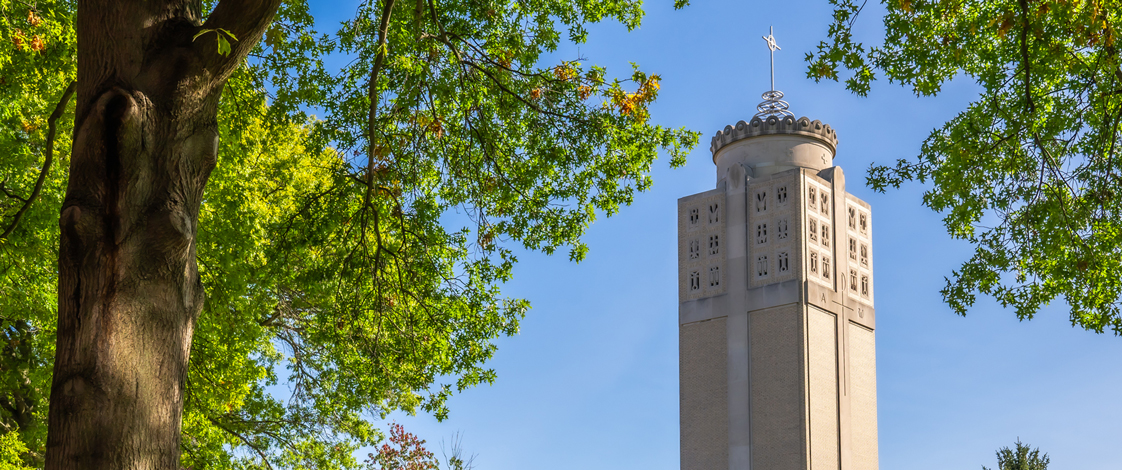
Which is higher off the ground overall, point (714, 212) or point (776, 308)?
point (714, 212)

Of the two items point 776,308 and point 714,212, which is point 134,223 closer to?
point 776,308

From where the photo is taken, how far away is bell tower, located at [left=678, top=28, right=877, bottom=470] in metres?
35.5

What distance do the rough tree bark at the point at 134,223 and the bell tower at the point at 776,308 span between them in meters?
31.2

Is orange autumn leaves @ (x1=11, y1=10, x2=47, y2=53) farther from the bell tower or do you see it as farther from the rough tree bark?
the bell tower

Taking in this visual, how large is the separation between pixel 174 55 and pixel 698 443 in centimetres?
3270

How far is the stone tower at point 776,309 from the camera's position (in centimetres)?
3547

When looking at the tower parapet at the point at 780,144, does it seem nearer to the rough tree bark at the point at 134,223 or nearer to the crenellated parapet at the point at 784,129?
the crenellated parapet at the point at 784,129

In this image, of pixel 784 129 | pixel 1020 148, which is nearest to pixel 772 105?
pixel 784 129

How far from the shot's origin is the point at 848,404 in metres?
36.8

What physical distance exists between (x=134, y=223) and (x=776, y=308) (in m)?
32.5

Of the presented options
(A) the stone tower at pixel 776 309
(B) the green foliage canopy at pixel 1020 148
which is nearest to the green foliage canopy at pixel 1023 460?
(A) the stone tower at pixel 776 309

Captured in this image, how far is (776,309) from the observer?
119ft

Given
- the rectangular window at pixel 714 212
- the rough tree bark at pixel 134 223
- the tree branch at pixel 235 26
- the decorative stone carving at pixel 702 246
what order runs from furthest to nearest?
the rectangular window at pixel 714 212, the decorative stone carving at pixel 702 246, the tree branch at pixel 235 26, the rough tree bark at pixel 134 223

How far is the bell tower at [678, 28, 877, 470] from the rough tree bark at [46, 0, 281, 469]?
102 feet
